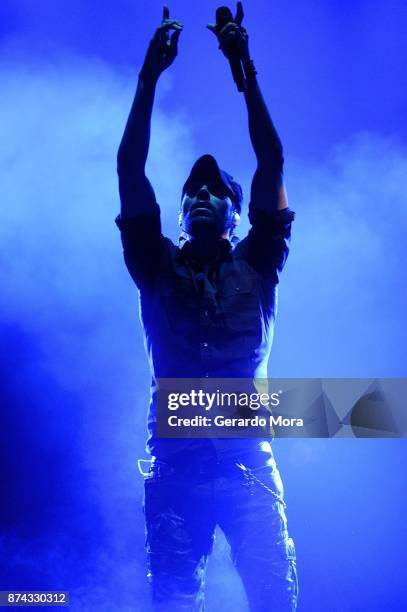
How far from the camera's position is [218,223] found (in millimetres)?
1587

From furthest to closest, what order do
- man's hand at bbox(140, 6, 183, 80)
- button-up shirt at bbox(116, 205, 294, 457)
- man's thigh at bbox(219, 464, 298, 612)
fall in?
man's hand at bbox(140, 6, 183, 80) → button-up shirt at bbox(116, 205, 294, 457) → man's thigh at bbox(219, 464, 298, 612)

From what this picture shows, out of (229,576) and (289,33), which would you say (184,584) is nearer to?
(229,576)

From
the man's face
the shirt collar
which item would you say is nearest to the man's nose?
the man's face

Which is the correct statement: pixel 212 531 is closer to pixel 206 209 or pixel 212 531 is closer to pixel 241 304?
pixel 241 304

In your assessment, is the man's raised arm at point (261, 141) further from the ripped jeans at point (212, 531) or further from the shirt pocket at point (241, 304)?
the ripped jeans at point (212, 531)

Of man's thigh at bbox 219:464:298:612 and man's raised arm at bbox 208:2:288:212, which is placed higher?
man's raised arm at bbox 208:2:288:212

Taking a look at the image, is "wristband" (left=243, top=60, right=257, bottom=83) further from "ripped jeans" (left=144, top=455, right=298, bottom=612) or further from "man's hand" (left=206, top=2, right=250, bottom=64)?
"ripped jeans" (left=144, top=455, right=298, bottom=612)

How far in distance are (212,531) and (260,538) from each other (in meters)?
0.12

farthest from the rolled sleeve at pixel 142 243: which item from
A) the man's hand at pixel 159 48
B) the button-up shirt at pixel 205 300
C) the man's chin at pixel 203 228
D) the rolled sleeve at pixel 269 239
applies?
the man's hand at pixel 159 48

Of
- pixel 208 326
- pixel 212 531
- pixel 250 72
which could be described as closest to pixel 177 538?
pixel 212 531

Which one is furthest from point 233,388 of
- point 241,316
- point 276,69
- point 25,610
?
point 276,69

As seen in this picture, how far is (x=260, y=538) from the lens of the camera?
1.21 meters

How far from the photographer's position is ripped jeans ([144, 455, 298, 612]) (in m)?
1.19

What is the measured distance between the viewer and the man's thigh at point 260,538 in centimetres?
118
